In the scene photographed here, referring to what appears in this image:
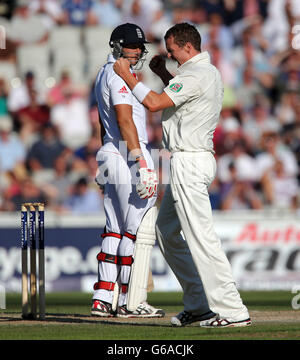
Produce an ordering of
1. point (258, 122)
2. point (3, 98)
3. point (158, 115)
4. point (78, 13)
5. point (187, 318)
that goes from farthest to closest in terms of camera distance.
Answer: point (78, 13)
point (3, 98)
point (258, 122)
point (158, 115)
point (187, 318)

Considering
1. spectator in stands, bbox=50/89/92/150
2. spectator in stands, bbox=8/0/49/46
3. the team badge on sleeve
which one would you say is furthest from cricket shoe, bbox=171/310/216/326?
spectator in stands, bbox=8/0/49/46

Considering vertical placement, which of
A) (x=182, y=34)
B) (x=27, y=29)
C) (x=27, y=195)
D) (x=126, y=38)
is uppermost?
(x=27, y=29)

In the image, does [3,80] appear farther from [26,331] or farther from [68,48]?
[26,331]

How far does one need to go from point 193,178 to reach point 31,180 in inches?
316

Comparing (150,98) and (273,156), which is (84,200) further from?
(150,98)

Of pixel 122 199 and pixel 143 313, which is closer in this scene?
pixel 143 313

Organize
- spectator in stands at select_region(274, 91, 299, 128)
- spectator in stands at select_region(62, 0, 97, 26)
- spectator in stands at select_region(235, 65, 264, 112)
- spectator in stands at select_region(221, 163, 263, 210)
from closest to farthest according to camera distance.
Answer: spectator in stands at select_region(221, 163, 263, 210)
spectator in stands at select_region(274, 91, 299, 128)
spectator in stands at select_region(235, 65, 264, 112)
spectator in stands at select_region(62, 0, 97, 26)

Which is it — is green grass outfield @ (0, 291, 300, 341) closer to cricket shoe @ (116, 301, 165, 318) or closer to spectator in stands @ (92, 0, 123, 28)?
cricket shoe @ (116, 301, 165, 318)

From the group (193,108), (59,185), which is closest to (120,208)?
(193,108)

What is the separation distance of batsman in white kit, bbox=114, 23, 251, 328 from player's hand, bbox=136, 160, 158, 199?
1.33 ft

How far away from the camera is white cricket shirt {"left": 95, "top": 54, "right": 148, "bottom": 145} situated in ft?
22.9

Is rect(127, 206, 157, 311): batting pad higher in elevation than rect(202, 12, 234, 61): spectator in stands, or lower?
lower

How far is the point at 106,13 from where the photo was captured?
55.8 ft

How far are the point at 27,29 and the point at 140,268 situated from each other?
35.8 feet
